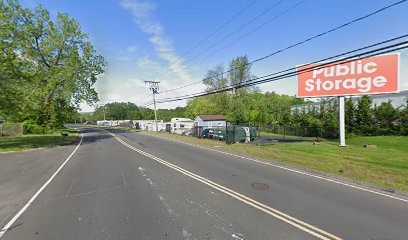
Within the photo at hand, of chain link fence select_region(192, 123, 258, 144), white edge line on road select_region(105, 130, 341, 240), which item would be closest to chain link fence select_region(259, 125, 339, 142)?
chain link fence select_region(192, 123, 258, 144)

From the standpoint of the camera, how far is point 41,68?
2862cm

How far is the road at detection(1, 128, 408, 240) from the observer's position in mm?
4723

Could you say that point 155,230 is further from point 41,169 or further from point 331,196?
point 41,169

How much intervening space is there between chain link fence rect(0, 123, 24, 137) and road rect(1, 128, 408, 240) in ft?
108

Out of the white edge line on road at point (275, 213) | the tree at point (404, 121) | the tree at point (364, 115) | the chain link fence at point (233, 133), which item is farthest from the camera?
the tree at point (364, 115)

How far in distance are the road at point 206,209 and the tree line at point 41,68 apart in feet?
52.3

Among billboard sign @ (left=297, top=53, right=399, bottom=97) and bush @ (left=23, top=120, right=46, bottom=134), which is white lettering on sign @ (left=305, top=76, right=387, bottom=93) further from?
bush @ (left=23, top=120, right=46, bottom=134)

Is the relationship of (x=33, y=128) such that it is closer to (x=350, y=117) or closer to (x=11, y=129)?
(x=11, y=129)

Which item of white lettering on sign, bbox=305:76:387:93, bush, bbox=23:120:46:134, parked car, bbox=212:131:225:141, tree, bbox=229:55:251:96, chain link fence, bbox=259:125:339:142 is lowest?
chain link fence, bbox=259:125:339:142

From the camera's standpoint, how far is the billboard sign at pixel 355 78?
61.5 ft

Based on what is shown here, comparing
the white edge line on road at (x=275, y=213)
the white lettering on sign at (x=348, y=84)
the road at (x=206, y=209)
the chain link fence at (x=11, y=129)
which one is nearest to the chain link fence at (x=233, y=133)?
the white lettering on sign at (x=348, y=84)

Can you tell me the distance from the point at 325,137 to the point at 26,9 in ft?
138

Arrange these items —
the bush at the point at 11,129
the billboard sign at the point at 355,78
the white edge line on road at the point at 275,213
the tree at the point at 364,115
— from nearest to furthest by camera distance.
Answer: the white edge line on road at the point at 275,213, the billboard sign at the point at 355,78, the tree at the point at 364,115, the bush at the point at 11,129

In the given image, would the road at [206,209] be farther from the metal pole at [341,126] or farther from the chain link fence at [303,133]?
the chain link fence at [303,133]
